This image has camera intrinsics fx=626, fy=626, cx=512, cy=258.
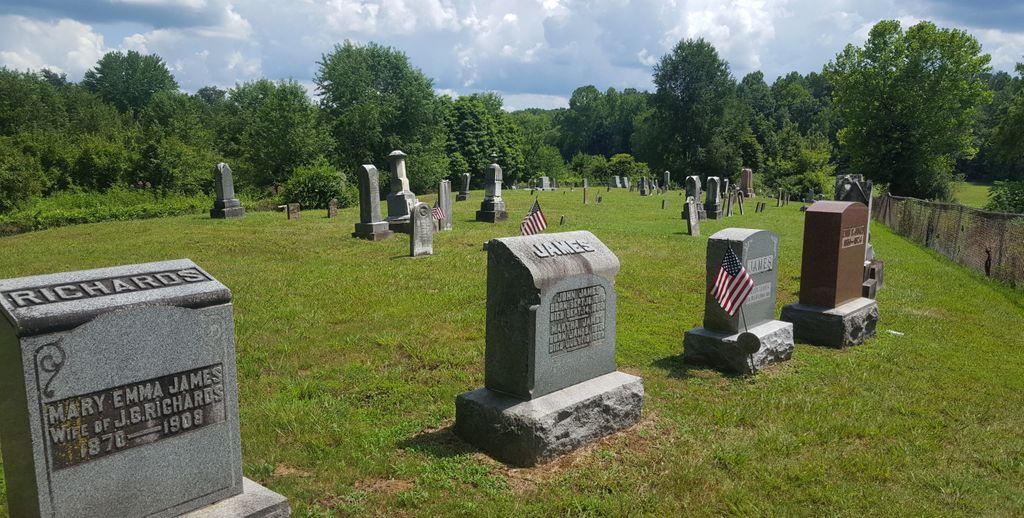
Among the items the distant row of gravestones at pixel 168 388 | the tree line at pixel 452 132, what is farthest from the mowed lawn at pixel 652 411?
the tree line at pixel 452 132

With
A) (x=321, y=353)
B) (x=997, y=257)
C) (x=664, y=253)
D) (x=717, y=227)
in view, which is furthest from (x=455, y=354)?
(x=717, y=227)

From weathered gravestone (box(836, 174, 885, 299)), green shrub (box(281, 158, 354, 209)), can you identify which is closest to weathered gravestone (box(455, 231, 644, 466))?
weathered gravestone (box(836, 174, 885, 299))

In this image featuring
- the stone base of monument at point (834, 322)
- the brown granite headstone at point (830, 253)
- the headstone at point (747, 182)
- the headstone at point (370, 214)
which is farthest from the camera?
the headstone at point (747, 182)

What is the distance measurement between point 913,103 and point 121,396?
46.1m

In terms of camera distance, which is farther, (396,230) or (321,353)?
(396,230)

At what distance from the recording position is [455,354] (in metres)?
7.18

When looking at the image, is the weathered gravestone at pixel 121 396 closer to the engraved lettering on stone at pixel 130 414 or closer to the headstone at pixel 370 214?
the engraved lettering on stone at pixel 130 414

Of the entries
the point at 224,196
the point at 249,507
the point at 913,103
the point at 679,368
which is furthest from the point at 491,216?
the point at 913,103

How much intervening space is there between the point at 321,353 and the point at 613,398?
11.7 feet

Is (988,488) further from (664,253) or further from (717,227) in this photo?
(717,227)

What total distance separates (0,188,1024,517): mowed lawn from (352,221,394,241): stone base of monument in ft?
14.0

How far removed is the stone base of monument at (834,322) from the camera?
8062 mm

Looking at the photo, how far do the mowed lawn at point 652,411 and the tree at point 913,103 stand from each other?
105ft

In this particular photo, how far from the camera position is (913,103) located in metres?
39.0
